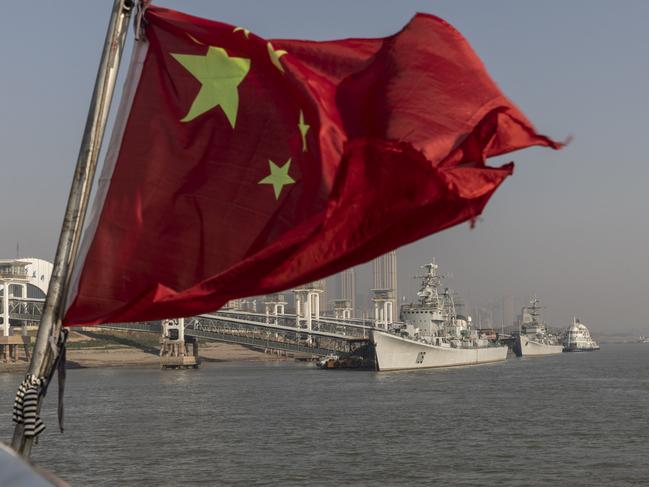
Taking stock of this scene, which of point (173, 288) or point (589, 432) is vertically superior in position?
point (173, 288)

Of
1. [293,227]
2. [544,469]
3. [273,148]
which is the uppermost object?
[273,148]

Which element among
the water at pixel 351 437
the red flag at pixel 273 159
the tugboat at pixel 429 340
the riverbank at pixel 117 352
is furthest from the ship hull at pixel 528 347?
the red flag at pixel 273 159

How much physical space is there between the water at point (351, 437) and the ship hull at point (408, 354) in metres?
25.9

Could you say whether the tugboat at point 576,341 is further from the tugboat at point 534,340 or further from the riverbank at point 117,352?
the riverbank at point 117,352

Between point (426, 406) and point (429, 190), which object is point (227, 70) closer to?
point (429, 190)

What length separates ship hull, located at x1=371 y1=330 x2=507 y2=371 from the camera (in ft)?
253

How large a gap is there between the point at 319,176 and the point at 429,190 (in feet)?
2.21

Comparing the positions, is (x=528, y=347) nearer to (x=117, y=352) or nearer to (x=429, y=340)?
(x=429, y=340)

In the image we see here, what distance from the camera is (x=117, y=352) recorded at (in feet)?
317

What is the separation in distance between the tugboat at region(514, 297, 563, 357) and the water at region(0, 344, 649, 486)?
287 ft

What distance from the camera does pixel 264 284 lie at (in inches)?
183

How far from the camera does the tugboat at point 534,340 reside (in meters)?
137

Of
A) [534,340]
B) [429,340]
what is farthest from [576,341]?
[429,340]

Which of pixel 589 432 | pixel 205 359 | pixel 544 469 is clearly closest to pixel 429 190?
pixel 544 469
